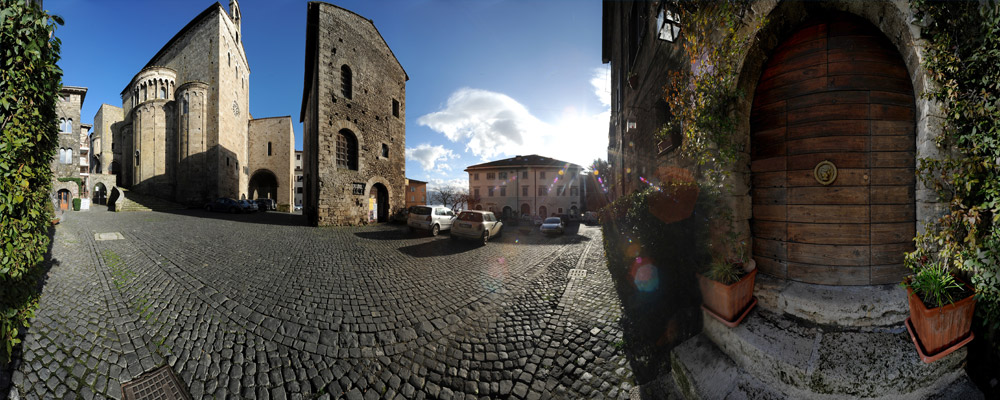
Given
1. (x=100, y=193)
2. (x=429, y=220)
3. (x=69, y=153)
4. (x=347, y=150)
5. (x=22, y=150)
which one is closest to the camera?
(x=22, y=150)

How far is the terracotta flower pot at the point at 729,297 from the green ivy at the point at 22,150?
5687mm

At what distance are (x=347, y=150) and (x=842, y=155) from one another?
17408 mm

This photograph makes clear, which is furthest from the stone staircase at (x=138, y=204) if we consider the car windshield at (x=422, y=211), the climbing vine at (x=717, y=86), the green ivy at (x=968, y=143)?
the green ivy at (x=968, y=143)

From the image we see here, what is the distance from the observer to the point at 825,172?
250cm

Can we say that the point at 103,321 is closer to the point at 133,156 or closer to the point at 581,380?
the point at 581,380

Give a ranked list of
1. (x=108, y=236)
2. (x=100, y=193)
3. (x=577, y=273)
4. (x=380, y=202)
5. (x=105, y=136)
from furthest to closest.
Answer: (x=105, y=136), (x=100, y=193), (x=380, y=202), (x=108, y=236), (x=577, y=273)

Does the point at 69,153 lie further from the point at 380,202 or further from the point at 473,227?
the point at 473,227

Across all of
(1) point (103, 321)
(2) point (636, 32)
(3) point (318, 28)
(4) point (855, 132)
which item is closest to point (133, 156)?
(3) point (318, 28)

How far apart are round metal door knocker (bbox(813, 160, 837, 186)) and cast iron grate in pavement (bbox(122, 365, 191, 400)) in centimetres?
570

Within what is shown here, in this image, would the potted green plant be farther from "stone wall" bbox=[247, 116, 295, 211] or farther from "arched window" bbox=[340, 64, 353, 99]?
"stone wall" bbox=[247, 116, 295, 211]

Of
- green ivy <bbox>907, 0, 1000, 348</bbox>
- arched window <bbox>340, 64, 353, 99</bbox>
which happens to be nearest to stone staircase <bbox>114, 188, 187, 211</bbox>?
arched window <bbox>340, 64, 353, 99</bbox>

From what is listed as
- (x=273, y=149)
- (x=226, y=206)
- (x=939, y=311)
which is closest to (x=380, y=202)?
(x=226, y=206)

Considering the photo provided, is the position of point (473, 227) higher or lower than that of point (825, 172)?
lower

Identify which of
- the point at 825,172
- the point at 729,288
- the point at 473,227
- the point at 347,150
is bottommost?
the point at 473,227
